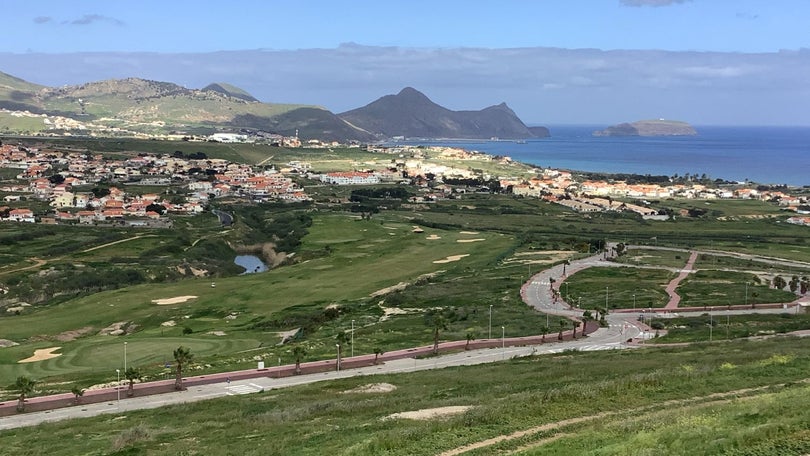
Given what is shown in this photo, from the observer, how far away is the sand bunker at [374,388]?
3990cm

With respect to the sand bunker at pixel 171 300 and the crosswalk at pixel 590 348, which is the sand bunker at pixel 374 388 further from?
the sand bunker at pixel 171 300

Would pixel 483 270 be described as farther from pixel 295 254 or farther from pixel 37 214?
pixel 37 214

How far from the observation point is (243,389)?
44250 mm

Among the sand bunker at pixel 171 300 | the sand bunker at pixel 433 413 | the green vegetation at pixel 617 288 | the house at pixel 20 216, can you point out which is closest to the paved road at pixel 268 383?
the sand bunker at pixel 433 413

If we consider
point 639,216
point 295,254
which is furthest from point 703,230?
point 295,254

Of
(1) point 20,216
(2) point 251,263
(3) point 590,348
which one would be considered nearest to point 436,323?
(3) point 590,348

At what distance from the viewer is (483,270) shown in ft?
318

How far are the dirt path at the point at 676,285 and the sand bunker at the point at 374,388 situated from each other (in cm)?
4075

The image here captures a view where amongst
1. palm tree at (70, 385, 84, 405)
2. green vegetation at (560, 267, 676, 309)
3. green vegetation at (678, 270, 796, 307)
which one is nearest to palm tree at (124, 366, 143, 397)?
palm tree at (70, 385, 84, 405)

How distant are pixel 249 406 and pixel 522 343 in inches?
1026

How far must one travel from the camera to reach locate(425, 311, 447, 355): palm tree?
5338cm

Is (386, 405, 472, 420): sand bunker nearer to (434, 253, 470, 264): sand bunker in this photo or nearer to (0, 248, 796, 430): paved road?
(0, 248, 796, 430): paved road

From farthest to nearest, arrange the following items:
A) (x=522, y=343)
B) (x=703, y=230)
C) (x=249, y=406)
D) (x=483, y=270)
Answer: (x=703, y=230) → (x=483, y=270) → (x=522, y=343) → (x=249, y=406)

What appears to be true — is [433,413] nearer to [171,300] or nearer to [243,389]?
[243,389]
